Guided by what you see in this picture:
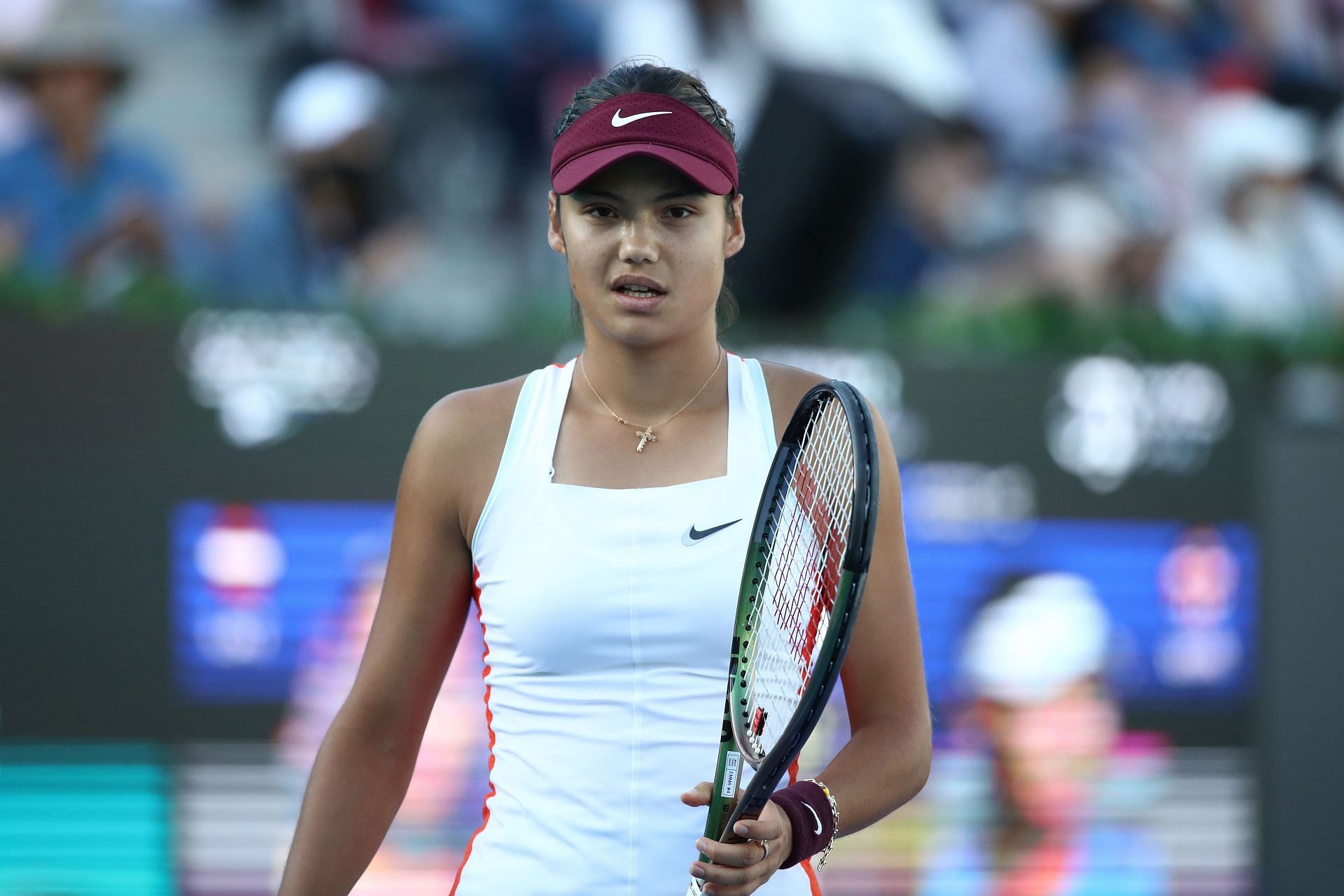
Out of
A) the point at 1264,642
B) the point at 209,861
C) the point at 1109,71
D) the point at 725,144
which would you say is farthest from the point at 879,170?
the point at 725,144

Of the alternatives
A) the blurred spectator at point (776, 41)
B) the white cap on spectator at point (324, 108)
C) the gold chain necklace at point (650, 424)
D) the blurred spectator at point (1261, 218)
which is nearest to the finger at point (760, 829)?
the gold chain necklace at point (650, 424)

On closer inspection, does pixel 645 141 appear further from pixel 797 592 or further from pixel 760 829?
pixel 760 829

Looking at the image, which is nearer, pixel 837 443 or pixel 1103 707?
pixel 837 443

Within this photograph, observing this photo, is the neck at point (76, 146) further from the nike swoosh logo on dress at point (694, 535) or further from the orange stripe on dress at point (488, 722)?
the nike swoosh logo on dress at point (694, 535)

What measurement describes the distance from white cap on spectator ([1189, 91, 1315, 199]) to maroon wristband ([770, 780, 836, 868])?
5.49 meters

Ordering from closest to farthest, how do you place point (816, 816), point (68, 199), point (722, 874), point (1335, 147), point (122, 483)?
point (722, 874)
point (816, 816)
point (122, 483)
point (68, 199)
point (1335, 147)

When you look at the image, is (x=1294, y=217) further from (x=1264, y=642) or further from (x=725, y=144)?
(x=725, y=144)

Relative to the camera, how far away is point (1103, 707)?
4.30 meters

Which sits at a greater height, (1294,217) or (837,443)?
(1294,217)

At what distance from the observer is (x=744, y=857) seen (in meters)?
1.51

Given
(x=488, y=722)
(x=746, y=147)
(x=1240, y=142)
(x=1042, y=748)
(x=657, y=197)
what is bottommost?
(x=488, y=722)

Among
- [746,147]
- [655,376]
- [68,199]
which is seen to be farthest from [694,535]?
[68,199]

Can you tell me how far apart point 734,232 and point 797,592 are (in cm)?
42

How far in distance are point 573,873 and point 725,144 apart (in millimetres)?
818
